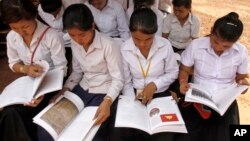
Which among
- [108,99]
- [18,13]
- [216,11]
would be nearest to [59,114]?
[108,99]

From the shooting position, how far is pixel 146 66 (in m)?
2.14

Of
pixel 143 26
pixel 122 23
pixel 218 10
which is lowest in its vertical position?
pixel 218 10

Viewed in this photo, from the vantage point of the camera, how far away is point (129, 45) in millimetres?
2125

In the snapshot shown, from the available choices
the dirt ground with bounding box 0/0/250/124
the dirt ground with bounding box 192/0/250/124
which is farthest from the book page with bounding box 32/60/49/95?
the dirt ground with bounding box 192/0/250/124

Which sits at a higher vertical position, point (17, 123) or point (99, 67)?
point (99, 67)

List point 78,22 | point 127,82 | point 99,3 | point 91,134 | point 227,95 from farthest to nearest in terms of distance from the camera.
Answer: point 99,3 < point 127,82 < point 227,95 < point 78,22 < point 91,134

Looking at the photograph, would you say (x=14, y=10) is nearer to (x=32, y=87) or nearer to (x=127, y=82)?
(x=32, y=87)

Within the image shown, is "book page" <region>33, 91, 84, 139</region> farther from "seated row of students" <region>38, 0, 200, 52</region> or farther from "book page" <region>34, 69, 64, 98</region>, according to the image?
"seated row of students" <region>38, 0, 200, 52</region>

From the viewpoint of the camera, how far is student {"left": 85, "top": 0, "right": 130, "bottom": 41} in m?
2.75

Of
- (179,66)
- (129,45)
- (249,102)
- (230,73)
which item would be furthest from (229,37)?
(249,102)

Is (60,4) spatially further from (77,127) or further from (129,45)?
(77,127)

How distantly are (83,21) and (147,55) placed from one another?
51cm

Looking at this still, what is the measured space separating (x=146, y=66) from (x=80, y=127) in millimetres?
633

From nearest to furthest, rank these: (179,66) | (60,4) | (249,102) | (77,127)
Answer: (77,127) → (179,66) → (60,4) → (249,102)
